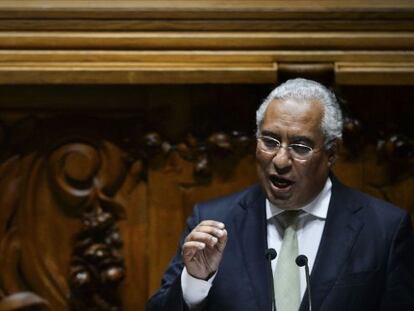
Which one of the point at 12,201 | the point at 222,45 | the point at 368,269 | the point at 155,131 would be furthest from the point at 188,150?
the point at 368,269

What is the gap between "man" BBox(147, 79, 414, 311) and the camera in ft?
8.04

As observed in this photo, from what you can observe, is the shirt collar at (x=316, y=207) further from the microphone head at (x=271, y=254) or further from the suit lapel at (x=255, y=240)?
the microphone head at (x=271, y=254)

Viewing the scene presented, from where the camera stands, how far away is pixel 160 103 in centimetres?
312

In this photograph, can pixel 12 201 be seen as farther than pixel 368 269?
Yes

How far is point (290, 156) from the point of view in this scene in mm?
2518

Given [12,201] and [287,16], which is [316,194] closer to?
[287,16]

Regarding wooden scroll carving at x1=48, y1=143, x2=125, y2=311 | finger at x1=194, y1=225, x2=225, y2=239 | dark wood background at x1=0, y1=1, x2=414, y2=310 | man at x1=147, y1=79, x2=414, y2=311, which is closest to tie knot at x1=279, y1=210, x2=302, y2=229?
man at x1=147, y1=79, x2=414, y2=311

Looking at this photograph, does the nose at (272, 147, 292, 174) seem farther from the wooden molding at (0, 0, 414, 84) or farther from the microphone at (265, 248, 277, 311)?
the wooden molding at (0, 0, 414, 84)

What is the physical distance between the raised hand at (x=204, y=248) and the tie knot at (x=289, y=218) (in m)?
0.27

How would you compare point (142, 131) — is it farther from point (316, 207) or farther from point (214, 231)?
point (214, 231)

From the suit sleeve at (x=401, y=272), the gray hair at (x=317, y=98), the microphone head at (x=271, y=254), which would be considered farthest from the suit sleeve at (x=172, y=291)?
the suit sleeve at (x=401, y=272)

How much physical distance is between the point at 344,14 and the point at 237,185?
2.07 feet

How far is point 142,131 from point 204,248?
2.91 feet

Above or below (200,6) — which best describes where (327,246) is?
below
